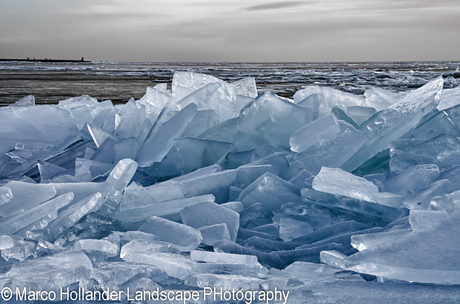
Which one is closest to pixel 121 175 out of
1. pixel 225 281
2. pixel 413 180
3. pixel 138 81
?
pixel 225 281

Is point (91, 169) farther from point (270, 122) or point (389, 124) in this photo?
point (389, 124)

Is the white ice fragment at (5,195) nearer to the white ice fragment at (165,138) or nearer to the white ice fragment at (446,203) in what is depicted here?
the white ice fragment at (165,138)

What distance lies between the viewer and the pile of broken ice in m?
1.06

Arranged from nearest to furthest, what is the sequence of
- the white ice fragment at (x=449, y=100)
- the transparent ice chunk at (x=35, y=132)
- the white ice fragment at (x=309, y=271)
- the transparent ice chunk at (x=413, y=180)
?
1. the white ice fragment at (x=309, y=271)
2. the transparent ice chunk at (x=413, y=180)
3. the white ice fragment at (x=449, y=100)
4. the transparent ice chunk at (x=35, y=132)

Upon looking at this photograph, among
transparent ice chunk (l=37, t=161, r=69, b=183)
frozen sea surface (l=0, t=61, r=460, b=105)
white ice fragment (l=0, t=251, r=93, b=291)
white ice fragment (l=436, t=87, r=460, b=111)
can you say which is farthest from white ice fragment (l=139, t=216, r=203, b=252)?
frozen sea surface (l=0, t=61, r=460, b=105)

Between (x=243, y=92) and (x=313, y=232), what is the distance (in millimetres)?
1680

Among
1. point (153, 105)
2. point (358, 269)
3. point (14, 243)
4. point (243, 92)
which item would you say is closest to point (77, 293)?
point (14, 243)

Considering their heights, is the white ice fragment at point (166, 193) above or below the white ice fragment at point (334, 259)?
above

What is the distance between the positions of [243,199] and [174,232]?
36 cm

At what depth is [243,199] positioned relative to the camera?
1.58 metres

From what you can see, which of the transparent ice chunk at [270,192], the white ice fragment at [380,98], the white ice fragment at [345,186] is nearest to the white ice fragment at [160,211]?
the transparent ice chunk at [270,192]

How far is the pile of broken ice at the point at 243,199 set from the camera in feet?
3.47

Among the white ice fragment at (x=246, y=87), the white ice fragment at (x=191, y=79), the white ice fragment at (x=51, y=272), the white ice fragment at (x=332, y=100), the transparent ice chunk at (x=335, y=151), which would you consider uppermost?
the white ice fragment at (x=191, y=79)

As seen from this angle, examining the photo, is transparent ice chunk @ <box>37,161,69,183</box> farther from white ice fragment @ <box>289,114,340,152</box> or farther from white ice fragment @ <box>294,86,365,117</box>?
white ice fragment @ <box>294,86,365,117</box>
